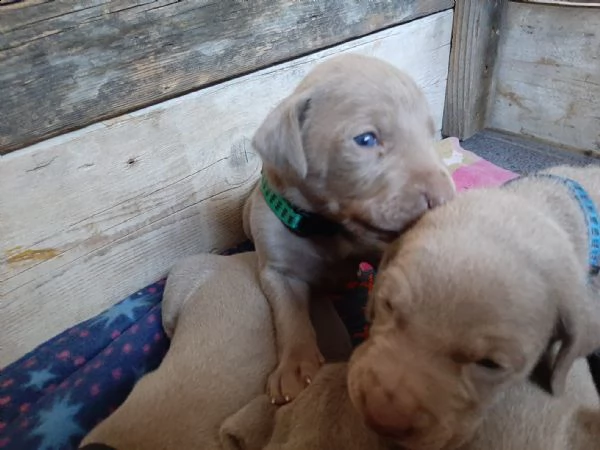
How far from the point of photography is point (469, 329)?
51.2 inches

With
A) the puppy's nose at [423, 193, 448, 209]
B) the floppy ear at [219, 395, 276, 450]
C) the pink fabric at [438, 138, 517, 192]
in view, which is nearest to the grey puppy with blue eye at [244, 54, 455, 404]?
the puppy's nose at [423, 193, 448, 209]

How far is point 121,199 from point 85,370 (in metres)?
0.67

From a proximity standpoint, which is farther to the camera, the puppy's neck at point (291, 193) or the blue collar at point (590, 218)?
the puppy's neck at point (291, 193)

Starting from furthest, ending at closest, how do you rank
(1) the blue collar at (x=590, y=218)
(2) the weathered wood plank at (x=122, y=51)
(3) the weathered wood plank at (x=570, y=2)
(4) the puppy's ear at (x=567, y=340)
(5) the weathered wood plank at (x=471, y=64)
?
(5) the weathered wood plank at (x=471, y=64)
(3) the weathered wood plank at (x=570, y=2)
(2) the weathered wood plank at (x=122, y=51)
(1) the blue collar at (x=590, y=218)
(4) the puppy's ear at (x=567, y=340)

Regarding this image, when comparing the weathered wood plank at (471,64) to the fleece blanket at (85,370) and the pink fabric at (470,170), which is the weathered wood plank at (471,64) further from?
the fleece blanket at (85,370)

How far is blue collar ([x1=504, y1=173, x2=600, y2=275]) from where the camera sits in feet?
5.61

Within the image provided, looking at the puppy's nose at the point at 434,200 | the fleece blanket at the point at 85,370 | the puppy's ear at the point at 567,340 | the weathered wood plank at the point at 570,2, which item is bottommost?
the fleece blanket at the point at 85,370

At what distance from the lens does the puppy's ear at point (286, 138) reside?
1897mm

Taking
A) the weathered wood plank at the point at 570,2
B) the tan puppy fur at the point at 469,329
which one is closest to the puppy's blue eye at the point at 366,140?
the tan puppy fur at the point at 469,329

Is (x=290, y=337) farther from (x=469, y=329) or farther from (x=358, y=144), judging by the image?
(x=469, y=329)

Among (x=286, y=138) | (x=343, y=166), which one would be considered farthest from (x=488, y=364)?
(x=286, y=138)

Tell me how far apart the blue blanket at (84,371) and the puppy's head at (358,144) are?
670 millimetres

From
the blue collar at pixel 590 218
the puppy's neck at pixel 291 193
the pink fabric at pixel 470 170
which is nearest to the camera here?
the blue collar at pixel 590 218

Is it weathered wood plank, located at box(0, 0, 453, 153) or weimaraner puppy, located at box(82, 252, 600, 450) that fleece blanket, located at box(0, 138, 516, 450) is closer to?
weimaraner puppy, located at box(82, 252, 600, 450)
